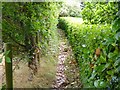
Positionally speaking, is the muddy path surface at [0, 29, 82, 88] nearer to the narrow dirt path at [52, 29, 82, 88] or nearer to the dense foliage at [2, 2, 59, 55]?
the narrow dirt path at [52, 29, 82, 88]

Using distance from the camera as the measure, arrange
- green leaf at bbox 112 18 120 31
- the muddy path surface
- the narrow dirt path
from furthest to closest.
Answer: the narrow dirt path < the muddy path surface < green leaf at bbox 112 18 120 31

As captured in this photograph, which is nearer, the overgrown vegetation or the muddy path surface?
the overgrown vegetation

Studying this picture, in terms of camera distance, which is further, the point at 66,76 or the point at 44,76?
the point at 66,76

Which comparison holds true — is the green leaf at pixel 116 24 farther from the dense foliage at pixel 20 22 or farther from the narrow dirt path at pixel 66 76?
the narrow dirt path at pixel 66 76

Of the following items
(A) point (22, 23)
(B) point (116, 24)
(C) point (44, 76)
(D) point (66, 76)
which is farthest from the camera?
(D) point (66, 76)

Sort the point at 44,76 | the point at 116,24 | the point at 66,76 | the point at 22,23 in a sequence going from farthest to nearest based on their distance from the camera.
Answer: the point at 66,76 < the point at 44,76 < the point at 22,23 < the point at 116,24

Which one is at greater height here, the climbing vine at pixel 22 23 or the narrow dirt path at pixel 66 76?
the climbing vine at pixel 22 23

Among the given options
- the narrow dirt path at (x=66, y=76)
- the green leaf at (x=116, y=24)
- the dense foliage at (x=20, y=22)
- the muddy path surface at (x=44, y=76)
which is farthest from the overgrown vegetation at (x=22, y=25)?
the green leaf at (x=116, y=24)

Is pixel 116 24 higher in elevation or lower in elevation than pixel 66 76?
higher

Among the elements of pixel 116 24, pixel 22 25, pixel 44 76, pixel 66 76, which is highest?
pixel 22 25

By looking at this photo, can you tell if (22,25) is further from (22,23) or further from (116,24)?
(116,24)

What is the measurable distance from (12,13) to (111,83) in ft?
9.75

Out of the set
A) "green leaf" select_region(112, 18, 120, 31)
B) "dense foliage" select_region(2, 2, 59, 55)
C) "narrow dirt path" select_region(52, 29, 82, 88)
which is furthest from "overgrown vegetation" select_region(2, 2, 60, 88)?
"green leaf" select_region(112, 18, 120, 31)

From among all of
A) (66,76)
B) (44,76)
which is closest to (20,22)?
(44,76)
